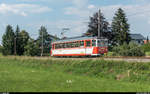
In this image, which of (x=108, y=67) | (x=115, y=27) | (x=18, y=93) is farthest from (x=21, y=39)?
(x=18, y=93)

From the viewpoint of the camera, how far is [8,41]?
279ft

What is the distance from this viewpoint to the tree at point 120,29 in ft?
229

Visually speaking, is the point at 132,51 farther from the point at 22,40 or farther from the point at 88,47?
the point at 22,40

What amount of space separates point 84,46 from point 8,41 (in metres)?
57.6

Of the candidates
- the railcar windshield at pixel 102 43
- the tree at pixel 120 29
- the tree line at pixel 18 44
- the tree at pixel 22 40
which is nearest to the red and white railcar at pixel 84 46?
the railcar windshield at pixel 102 43

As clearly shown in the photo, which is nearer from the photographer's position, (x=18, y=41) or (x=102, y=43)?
(x=102, y=43)

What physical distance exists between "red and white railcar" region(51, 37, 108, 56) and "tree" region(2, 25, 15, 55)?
4939cm

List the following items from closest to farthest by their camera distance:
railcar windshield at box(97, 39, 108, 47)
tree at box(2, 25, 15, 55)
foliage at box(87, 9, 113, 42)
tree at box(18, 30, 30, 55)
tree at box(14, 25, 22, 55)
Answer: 1. railcar windshield at box(97, 39, 108, 47)
2. foliage at box(87, 9, 113, 42)
3. tree at box(2, 25, 15, 55)
4. tree at box(14, 25, 22, 55)
5. tree at box(18, 30, 30, 55)

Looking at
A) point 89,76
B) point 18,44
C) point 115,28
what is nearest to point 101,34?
point 115,28

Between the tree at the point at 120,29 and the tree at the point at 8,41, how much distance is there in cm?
3748

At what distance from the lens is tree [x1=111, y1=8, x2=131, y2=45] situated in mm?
69875

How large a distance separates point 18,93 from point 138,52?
83.1 ft

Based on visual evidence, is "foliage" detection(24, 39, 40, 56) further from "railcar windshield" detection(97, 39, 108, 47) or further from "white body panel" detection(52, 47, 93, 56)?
"railcar windshield" detection(97, 39, 108, 47)

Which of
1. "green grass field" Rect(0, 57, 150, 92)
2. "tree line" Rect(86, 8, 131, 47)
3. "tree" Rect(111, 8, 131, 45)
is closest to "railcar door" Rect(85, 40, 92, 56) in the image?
"green grass field" Rect(0, 57, 150, 92)
